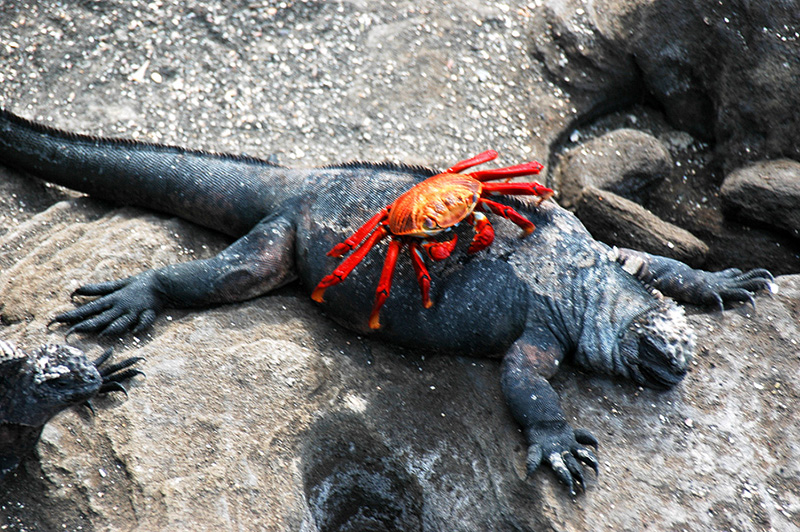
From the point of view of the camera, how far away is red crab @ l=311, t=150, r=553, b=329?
11.3 ft

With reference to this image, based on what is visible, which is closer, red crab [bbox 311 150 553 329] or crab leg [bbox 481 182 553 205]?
red crab [bbox 311 150 553 329]

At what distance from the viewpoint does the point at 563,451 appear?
3.31 m

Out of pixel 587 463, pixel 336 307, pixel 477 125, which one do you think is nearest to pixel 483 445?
pixel 587 463

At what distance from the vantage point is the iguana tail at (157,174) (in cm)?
423

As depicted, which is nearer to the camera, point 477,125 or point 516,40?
point 477,125

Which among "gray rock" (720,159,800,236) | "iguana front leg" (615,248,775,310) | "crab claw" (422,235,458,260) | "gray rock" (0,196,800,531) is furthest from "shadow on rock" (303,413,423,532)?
"gray rock" (720,159,800,236)

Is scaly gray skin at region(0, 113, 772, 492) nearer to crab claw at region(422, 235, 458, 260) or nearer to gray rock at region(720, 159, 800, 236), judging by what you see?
crab claw at region(422, 235, 458, 260)

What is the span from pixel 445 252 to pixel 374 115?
222 cm

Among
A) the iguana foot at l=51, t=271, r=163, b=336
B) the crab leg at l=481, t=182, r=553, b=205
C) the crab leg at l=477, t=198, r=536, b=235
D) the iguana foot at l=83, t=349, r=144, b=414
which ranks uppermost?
the crab leg at l=481, t=182, r=553, b=205

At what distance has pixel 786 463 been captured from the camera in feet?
11.1

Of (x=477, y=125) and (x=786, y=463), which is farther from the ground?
(x=477, y=125)

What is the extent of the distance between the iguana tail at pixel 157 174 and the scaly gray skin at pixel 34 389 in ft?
4.41

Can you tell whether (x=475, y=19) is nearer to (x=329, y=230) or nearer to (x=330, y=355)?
(x=329, y=230)

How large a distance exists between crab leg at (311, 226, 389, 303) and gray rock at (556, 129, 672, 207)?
202 cm
